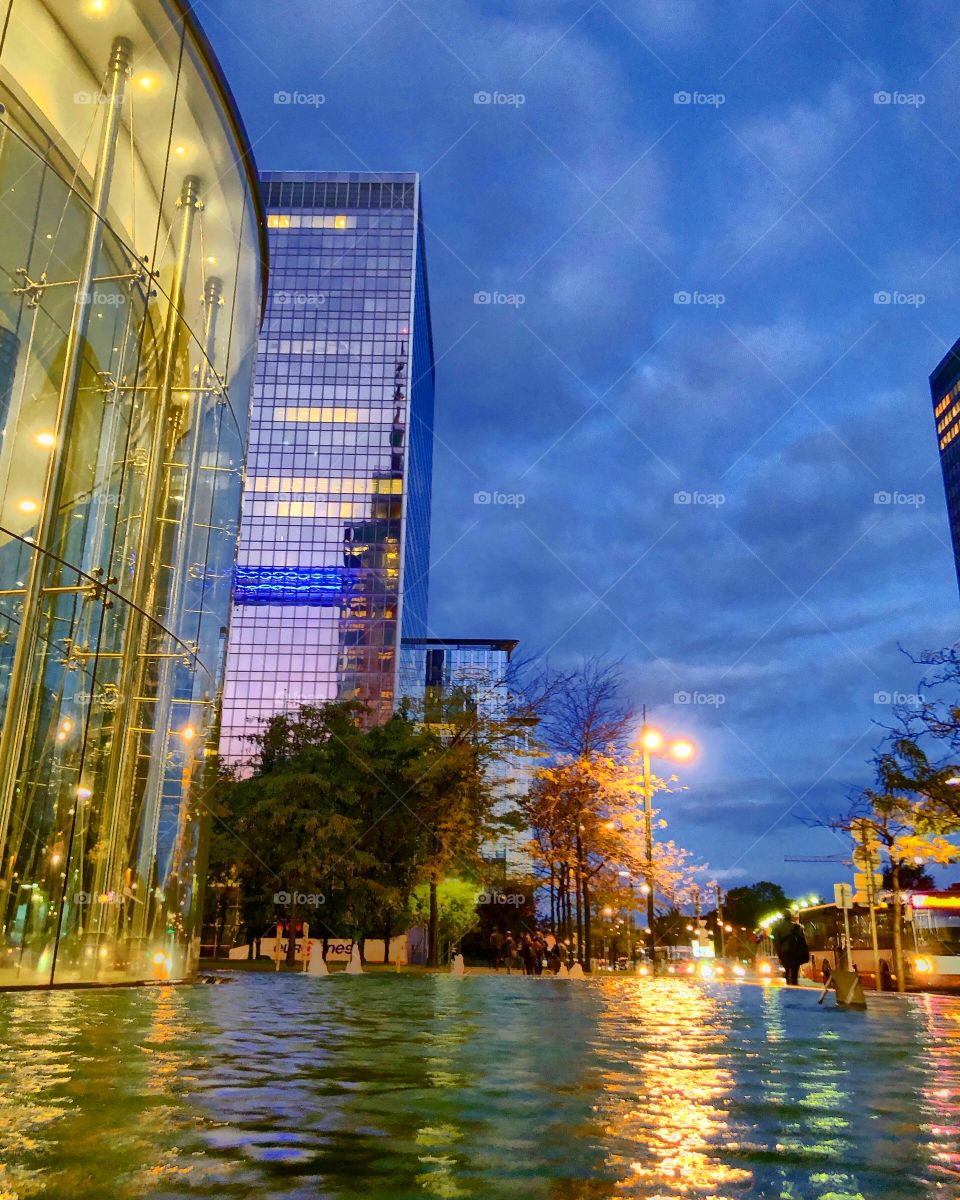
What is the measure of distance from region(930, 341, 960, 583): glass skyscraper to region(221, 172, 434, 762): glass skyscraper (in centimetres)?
6746

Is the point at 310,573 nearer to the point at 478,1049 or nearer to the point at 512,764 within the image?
the point at 512,764

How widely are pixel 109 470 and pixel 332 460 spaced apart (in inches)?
4076

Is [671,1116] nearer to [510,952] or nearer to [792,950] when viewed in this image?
[792,950]

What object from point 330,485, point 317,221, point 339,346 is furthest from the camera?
point 317,221

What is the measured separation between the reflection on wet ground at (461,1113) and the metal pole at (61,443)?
578cm

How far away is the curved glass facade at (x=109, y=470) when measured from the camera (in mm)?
14227

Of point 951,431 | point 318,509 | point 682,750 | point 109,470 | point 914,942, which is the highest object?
point 951,431

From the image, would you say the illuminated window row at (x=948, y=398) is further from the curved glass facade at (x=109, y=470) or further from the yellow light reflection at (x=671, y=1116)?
the yellow light reflection at (x=671, y=1116)

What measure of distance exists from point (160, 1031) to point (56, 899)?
7.93 m

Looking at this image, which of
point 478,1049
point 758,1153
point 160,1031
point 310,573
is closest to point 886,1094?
point 758,1153

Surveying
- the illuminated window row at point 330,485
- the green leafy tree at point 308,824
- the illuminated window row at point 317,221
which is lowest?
the green leafy tree at point 308,824

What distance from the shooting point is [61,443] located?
1499cm

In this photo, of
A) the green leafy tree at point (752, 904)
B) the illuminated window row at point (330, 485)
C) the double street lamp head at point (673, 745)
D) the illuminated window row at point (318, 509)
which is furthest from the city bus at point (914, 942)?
the green leafy tree at point (752, 904)

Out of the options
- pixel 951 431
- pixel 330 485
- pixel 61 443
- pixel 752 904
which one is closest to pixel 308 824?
pixel 61 443
